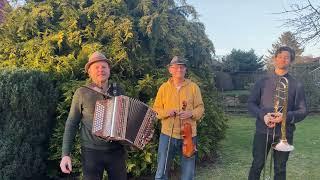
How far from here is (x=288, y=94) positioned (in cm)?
463

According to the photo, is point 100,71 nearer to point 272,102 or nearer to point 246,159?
point 272,102

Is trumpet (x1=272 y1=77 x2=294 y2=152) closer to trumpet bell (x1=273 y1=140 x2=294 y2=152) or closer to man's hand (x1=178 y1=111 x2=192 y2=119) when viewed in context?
trumpet bell (x1=273 y1=140 x2=294 y2=152)

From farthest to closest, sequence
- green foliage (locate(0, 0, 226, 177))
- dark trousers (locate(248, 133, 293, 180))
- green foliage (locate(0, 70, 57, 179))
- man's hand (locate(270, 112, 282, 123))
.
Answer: green foliage (locate(0, 0, 226, 177)), green foliage (locate(0, 70, 57, 179)), dark trousers (locate(248, 133, 293, 180)), man's hand (locate(270, 112, 282, 123))

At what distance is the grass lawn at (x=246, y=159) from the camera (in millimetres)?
6867

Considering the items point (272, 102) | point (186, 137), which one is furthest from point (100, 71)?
point (272, 102)

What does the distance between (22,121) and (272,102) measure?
11.1 ft

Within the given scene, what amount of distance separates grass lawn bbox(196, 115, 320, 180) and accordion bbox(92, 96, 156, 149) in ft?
10.4

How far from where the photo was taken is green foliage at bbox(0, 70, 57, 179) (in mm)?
5492

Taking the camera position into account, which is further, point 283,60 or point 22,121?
point 22,121

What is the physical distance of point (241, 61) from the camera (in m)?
21.7

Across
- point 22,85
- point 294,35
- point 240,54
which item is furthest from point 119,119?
point 240,54

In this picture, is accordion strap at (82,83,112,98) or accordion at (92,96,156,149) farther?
accordion strap at (82,83,112,98)

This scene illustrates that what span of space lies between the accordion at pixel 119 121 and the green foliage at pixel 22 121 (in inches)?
86.7

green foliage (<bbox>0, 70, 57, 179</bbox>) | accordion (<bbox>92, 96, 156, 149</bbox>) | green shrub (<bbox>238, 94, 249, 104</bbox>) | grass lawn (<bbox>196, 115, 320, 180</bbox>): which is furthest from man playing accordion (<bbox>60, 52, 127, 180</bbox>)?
green shrub (<bbox>238, 94, 249, 104</bbox>)
